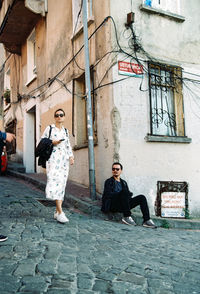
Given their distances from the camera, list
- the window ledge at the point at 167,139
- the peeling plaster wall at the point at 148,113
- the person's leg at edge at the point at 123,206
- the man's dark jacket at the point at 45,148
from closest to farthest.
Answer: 1. the man's dark jacket at the point at 45,148
2. the person's leg at edge at the point at 123,206
3. the peeling plaster wall at the point at 148,113
4. the window ledge at the point at 167,139

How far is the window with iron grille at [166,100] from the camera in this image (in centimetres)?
765

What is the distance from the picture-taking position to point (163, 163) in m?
7.34

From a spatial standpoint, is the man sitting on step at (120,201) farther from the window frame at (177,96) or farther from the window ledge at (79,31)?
the window ledge at (79,31)

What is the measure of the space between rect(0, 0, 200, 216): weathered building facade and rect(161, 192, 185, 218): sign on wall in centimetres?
26

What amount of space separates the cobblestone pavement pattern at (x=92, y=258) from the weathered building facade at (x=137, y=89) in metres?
1.92

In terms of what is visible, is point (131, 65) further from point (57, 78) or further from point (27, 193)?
point (27, 193)

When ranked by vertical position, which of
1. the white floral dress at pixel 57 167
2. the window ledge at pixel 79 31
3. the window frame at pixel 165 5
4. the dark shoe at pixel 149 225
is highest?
the window frame at pixel 165 5

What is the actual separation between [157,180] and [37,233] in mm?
3544

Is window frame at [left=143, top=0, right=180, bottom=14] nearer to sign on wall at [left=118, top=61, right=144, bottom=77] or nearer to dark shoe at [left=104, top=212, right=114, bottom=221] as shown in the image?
sign on wall at [left=118, top=61, right=144, bottom=77]

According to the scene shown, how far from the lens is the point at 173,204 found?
7328 mm

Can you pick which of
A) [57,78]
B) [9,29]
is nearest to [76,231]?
[57,78]

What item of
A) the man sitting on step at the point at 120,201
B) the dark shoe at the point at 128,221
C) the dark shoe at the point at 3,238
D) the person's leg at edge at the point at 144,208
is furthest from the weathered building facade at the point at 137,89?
the dark shoe at the point at 3,238

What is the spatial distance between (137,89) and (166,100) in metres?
1.09

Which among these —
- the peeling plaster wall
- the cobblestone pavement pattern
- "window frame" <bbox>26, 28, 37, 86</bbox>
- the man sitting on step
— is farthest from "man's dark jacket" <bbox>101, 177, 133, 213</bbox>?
"window frame" <bbox>26, 28, 37, 86</bbox>
